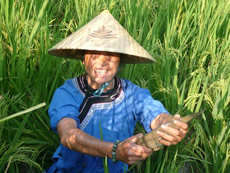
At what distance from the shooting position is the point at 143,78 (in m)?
2.32

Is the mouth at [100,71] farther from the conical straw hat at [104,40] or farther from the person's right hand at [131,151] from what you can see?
the person's right hand at [131,151]

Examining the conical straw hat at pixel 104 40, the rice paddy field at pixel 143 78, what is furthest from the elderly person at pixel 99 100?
the rice paddy field at pixel 143 78

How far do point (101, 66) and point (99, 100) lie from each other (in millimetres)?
161

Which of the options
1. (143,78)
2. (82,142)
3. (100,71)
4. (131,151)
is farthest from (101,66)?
(143,78)

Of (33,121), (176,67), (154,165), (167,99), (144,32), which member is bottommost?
(154,165)

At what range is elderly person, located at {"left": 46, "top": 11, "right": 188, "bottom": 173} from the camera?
1600 mm

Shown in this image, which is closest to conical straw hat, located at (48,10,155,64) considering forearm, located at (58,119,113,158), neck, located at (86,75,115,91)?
neck, located at (86,75,115,91)

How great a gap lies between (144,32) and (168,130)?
4.40 ft

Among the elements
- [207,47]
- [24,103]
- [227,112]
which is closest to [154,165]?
[227,112]

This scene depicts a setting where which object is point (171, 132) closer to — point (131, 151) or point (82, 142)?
point (131, 151)

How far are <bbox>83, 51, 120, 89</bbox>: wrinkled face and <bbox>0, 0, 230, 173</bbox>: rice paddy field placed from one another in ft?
1.24

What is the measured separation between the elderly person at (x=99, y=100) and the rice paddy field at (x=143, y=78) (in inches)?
6.7

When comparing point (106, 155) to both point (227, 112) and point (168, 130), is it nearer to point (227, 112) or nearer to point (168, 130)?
point (168, 130)

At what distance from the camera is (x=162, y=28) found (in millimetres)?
2711
